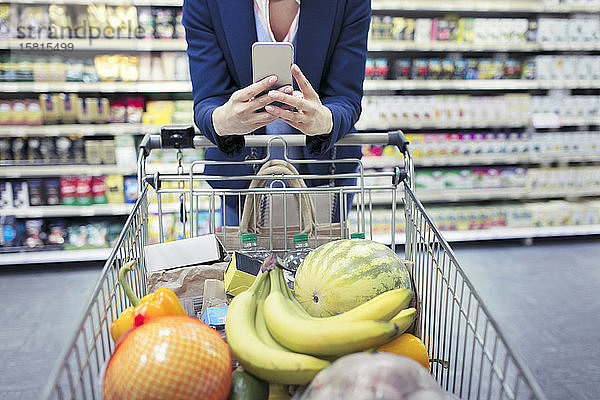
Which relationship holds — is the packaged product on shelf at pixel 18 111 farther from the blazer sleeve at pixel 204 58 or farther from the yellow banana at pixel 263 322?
the yellow banana at pixel 263 322

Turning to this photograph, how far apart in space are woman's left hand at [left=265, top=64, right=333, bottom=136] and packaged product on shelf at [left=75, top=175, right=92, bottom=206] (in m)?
2.69

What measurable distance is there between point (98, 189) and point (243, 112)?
2.65 meters

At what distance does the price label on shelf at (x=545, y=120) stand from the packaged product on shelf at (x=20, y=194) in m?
3.83

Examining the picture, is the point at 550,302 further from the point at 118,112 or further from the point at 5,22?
the point at 5,22

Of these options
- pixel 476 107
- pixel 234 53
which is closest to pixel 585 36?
pixel 476 107

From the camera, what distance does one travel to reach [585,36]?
356cm

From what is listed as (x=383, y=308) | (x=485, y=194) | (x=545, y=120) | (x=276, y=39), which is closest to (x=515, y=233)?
(x=485, y=194)

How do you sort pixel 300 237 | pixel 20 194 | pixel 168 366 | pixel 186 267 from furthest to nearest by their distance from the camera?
pixel 20 194
pixel 300 237
pixel 186 267
pixel 168 366

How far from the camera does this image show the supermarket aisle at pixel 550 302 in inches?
77.1

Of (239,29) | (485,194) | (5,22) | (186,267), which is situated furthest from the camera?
(485,194)

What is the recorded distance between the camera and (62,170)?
3156 millimetres

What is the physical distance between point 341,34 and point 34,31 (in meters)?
2.63

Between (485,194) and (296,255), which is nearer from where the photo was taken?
(296,255)

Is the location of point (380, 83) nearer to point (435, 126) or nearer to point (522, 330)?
point (435, 126)
